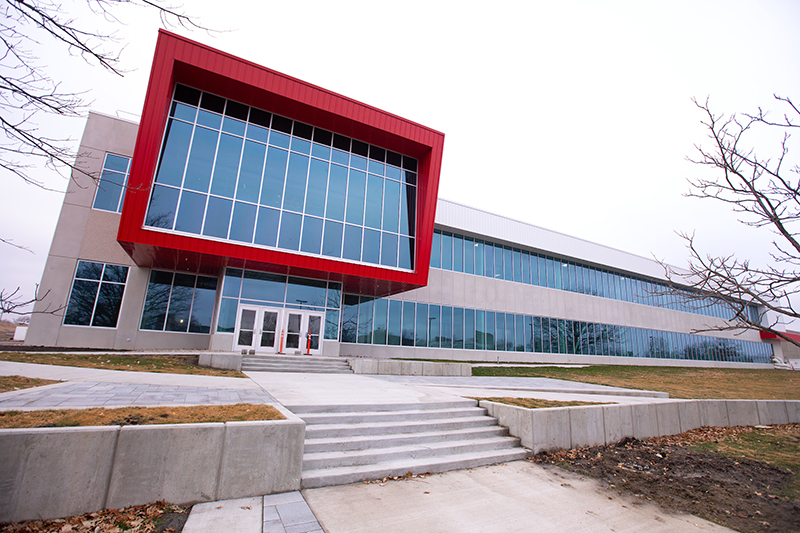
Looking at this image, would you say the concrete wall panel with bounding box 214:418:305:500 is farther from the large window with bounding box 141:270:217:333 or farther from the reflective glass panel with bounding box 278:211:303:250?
the large window with bounding box 141:270:217:333

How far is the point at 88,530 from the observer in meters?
3.58

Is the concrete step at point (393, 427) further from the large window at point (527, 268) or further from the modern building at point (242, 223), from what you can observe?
the large window at point (527, 268)

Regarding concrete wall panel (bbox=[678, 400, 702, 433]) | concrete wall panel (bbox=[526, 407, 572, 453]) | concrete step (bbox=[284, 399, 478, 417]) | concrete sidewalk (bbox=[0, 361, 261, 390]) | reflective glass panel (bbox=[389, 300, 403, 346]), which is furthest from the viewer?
reflective glass panel (bbox=[389, 300, 403, 346])

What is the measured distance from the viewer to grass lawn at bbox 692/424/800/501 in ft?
23.2

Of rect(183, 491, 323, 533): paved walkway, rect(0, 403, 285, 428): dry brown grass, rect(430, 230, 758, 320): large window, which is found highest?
rect(430, 230, 758, 320): large window

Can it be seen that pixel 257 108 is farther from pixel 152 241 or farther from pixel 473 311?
pixel 473 311

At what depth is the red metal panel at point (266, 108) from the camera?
1483 cm

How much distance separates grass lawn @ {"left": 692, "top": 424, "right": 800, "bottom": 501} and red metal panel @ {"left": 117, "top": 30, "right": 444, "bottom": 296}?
13.3 metres

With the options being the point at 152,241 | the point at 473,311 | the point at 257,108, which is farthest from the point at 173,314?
the point at 473,311

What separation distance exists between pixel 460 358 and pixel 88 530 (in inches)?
936

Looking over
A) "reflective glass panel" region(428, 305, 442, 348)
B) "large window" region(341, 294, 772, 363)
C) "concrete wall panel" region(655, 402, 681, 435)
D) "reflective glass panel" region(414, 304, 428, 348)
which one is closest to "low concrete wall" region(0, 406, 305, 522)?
"concrete wall panel" region(655, 402, 681, 435)

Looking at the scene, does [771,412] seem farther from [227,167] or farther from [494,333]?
[227,167]

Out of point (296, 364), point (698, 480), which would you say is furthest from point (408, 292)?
point (698, 480)

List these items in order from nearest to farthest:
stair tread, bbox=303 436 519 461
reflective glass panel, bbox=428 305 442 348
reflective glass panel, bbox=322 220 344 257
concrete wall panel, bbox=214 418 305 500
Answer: concrete wall panel, bbox=214 418 305 500, stair tread, bbox=303 436 519 461, reflective glass panel, bbox=322 220 344 257, reflective glass panel, bbox=428 305 442 348
